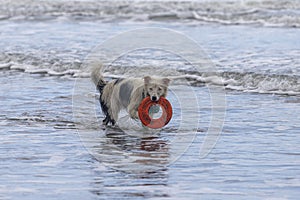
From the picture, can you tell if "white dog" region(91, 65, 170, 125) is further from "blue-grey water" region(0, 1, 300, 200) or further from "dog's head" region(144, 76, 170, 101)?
"blue-grey water" region(0, 1, 300, 200)

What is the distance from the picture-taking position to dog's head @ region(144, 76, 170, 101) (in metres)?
10.3

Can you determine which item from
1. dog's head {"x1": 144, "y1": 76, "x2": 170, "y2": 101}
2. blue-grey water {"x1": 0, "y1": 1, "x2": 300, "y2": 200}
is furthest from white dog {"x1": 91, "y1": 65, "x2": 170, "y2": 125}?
blue-grey water {"x1": 0, "y1": 1, "x2": 300, "y2": 200}

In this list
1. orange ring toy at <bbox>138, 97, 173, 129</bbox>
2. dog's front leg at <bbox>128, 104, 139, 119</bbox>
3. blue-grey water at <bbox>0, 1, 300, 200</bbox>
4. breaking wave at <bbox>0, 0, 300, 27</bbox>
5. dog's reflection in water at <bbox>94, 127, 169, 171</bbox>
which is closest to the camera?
blue-grey water at <bbox>0, 1, 300, 200</bbox>

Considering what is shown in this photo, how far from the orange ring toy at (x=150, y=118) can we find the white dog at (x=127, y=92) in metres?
0.07

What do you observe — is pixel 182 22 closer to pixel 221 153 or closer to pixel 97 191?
pixel 221 153

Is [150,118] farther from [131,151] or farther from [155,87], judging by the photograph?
[131,151]

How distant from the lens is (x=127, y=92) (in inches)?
425

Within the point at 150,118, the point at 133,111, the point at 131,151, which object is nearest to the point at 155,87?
the point at 150,118

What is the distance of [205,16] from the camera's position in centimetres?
2594

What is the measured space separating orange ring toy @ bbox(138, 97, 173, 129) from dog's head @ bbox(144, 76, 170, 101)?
7cm

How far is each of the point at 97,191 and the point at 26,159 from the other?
4.77 feet

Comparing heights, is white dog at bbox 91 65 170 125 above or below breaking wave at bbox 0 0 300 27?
below

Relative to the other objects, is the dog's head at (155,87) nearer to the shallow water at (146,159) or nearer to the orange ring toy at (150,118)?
the orange ring toy at (150,118)

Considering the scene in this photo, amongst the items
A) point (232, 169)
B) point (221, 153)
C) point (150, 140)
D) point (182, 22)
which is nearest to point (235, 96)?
point (150, 140)
